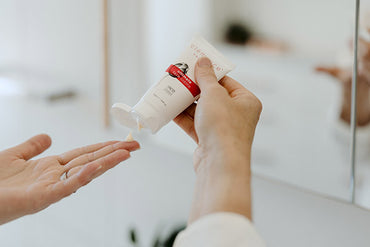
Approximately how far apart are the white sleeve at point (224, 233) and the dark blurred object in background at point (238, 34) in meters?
0.51

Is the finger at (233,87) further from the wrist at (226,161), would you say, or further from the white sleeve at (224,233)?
the white sleeve at (224,233)

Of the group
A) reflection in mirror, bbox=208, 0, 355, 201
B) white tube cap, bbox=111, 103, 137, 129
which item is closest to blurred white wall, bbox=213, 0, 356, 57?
reflection in mirror, bbox=208, 0, 355, 201

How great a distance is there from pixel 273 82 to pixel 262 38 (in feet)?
0.30

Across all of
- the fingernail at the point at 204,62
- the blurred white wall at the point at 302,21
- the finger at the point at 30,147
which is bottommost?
the finger at the point at 30,147

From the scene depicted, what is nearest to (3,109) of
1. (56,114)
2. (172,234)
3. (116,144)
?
(56,114)

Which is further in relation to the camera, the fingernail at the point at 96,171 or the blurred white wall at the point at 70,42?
the blurred white wall at the point at 70,42

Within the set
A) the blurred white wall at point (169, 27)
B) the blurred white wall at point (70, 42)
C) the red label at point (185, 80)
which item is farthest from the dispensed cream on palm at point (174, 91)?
the blurred white wall at point (70, 42)

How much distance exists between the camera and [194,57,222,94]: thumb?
0.61m

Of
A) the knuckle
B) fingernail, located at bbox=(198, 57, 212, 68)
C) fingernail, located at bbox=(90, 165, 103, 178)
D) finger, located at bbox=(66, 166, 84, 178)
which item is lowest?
finger, located at bbox=(66, 166, 84, 178)

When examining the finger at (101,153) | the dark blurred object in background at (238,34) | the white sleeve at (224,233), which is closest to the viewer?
the white sleeve at (224,233)

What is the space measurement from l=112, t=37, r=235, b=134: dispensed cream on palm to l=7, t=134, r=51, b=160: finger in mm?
205

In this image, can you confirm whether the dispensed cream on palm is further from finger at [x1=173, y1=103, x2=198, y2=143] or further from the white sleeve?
the white sleeve

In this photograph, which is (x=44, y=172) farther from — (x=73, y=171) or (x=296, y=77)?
(x=296, y=77)

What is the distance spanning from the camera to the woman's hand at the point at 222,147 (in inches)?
20.0
